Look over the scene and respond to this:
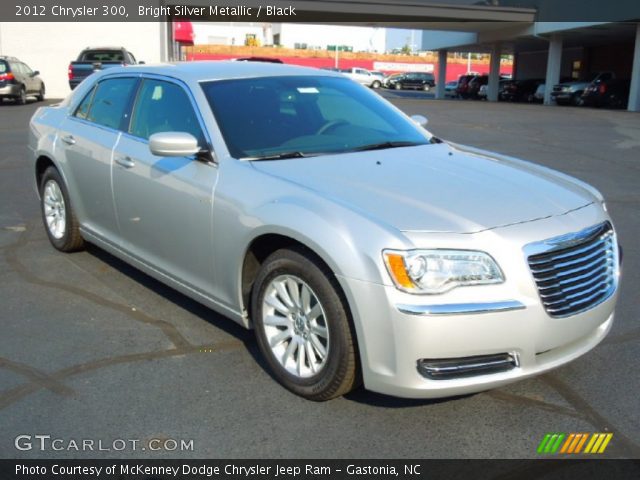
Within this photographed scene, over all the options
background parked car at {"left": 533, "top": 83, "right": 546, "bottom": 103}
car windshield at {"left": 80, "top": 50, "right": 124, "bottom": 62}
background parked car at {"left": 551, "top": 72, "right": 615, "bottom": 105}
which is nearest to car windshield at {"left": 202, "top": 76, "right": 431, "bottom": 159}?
car windshield at {"left": 80, "top": 50, "right": 124, "bottom": 62}

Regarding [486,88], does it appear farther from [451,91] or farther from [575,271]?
[575,271]

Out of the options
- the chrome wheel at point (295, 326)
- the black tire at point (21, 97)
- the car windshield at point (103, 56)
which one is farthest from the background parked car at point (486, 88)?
the chrome wheel at point (295, 326)

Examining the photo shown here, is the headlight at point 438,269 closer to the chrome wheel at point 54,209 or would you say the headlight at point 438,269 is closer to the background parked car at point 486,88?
the chrome wheel at point 54,209

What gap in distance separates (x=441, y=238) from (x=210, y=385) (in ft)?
4.97

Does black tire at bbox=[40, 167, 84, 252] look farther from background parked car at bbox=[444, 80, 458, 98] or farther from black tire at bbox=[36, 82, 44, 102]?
background parked car at bbox=[444, 80, 458, 98]

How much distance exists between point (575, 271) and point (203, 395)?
1.99m

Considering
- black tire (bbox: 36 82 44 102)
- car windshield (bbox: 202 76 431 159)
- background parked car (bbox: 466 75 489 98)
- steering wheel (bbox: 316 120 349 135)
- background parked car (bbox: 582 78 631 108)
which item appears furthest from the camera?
background parked car (bbox: 466 75 489 98)

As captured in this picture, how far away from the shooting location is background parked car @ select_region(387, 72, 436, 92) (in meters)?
55.3

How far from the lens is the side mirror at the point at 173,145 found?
Result: 384 cm

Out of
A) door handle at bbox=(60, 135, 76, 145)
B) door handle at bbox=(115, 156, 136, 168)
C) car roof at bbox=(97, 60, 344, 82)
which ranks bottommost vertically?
door handle at bbox=(115, 156, 136, 168)

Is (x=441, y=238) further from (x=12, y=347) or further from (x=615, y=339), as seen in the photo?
(x=12, y=347)

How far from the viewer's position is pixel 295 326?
138 inches

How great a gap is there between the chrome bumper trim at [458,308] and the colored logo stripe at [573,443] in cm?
68

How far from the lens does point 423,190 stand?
11.3 feet
